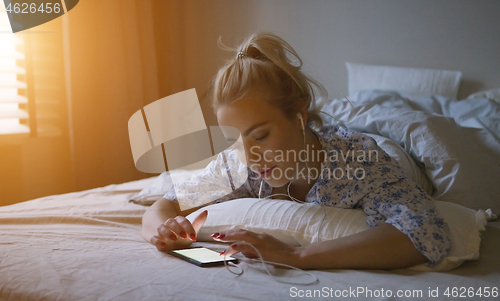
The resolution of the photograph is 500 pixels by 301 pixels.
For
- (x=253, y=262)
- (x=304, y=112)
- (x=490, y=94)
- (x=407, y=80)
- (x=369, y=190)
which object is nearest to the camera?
(x=253, y=262)

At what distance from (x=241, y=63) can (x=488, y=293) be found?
0.76 metres

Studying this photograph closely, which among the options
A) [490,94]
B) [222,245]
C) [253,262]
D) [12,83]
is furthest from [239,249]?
[12,83]

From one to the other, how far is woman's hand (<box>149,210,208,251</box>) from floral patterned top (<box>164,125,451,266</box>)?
29 centimetres

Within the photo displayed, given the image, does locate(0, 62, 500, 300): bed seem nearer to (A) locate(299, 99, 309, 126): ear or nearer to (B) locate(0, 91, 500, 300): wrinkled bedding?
(B) locate(0, 91, 500, 300): wrinkled bedding

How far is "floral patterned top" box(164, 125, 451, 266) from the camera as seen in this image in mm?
897

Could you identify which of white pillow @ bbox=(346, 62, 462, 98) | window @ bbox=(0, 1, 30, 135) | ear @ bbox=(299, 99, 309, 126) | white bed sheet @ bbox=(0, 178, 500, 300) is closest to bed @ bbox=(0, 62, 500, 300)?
white bed sheet @ bbox=(0, 178, 500, 300)

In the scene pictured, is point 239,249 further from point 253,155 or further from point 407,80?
point 407,80

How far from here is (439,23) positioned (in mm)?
2041

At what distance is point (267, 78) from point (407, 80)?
1.15 meters

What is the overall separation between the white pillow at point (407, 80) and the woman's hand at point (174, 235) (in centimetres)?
136

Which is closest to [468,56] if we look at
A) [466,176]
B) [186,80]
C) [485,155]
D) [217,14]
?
[485,155]

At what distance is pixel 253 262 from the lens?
3.05 feet

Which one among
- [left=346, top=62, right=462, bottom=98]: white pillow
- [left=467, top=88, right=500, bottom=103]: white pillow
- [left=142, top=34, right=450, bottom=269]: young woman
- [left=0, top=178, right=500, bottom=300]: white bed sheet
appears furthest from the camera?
[left=346, top=62, right=462, bottom=98]: white pillow

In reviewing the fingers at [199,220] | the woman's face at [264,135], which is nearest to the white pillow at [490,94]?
the woman's face at [264,135]
